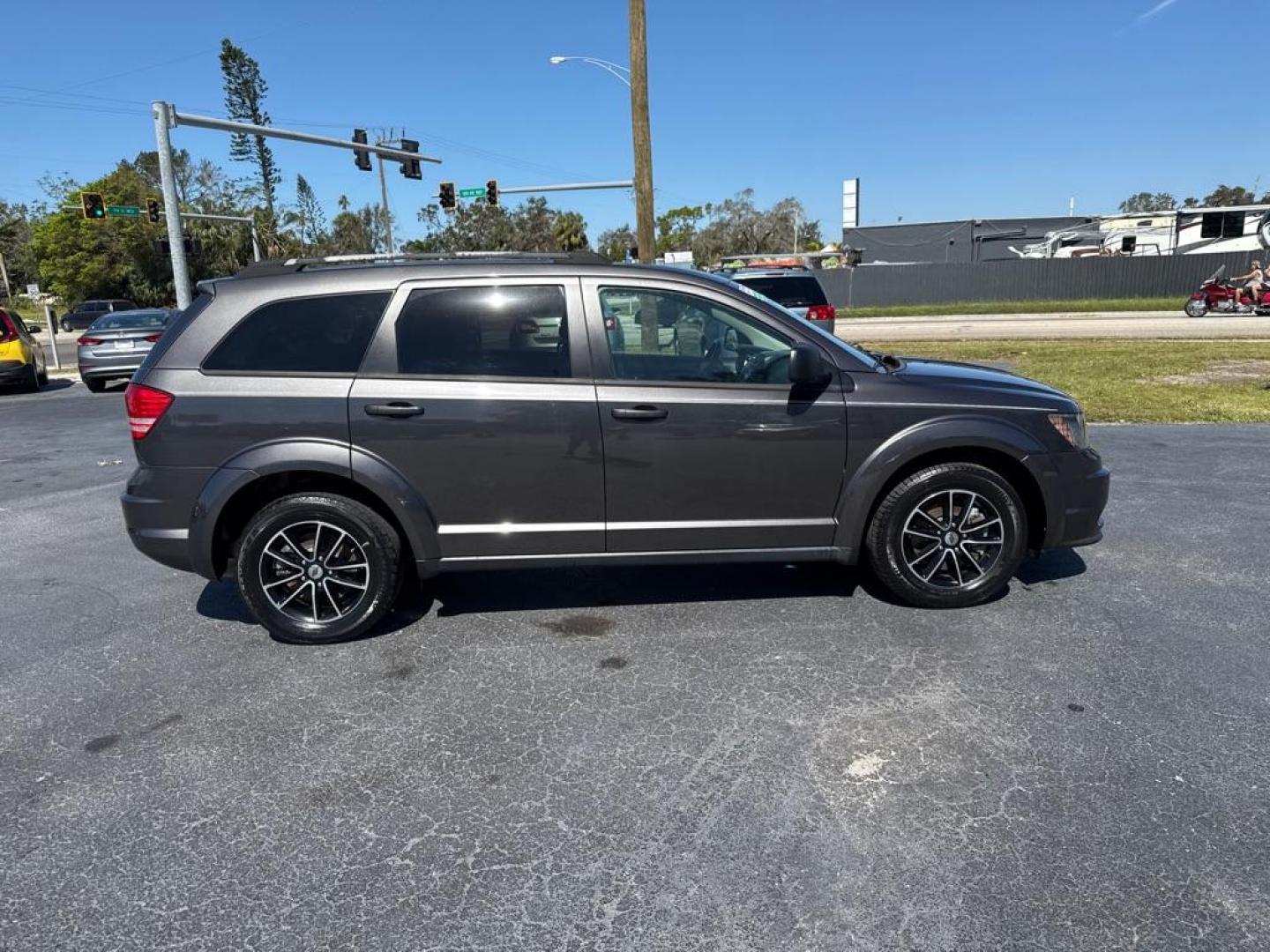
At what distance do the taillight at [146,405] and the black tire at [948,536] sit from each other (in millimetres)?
3519

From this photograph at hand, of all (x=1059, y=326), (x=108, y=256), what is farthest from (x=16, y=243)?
(x=1059, y=326)

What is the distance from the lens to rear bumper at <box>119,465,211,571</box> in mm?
4062

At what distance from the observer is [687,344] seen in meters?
4.32

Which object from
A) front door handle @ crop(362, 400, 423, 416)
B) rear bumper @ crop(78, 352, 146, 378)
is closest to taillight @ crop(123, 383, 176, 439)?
front door handle @ crop(362, 400, 423, 416)

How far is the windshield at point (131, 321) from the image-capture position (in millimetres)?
15742

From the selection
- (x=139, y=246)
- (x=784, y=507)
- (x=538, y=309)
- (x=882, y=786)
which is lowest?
(x=882, y=786)

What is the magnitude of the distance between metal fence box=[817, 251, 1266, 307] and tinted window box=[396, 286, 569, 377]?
3501 centimetres

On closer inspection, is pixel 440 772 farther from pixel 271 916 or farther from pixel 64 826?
pixel 64 826

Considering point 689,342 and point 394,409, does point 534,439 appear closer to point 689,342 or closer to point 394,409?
point 394,409

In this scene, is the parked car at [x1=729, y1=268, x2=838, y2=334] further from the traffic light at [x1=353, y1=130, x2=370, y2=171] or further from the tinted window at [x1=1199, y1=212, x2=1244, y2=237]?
the tinted window at [x1=1199, y1=212, x2=1244, y2=237]

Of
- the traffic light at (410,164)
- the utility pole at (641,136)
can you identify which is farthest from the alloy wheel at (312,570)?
the traffic light at (410,164)

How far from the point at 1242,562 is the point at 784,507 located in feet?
9.51

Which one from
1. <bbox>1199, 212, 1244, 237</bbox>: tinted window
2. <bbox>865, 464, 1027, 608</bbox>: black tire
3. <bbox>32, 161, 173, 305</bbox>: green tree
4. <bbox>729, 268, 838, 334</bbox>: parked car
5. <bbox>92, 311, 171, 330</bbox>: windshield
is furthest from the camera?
<bbox>32, 161, 173, 305</bbox>: green tree

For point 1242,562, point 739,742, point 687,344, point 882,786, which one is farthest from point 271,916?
point 1242,562
